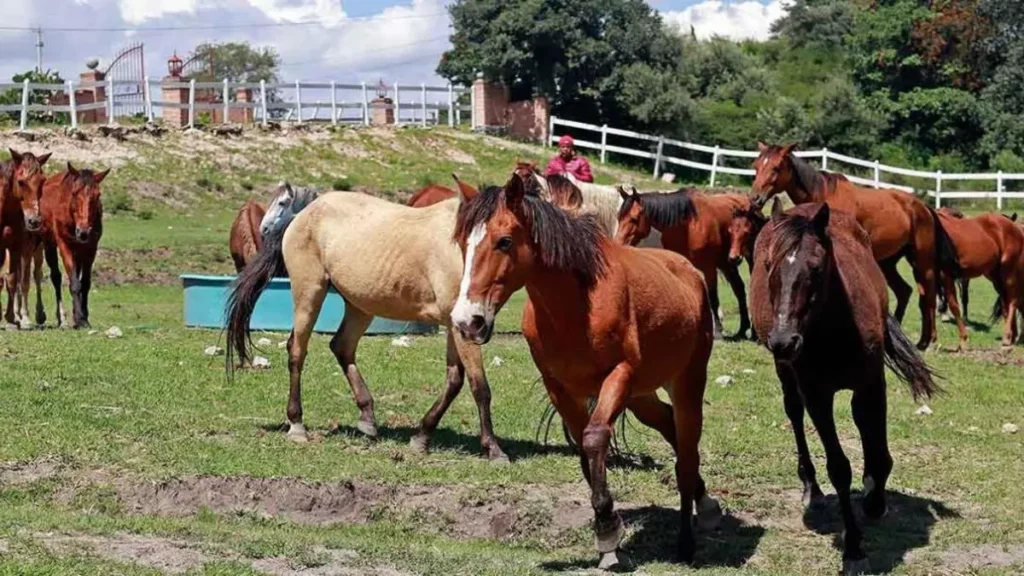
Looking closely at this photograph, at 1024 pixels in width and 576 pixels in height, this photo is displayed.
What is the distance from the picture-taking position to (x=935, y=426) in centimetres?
1148

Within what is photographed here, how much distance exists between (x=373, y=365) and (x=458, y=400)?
59.6 inches

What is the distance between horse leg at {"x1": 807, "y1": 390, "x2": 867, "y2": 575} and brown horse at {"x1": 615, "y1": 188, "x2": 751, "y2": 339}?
8.24 meters

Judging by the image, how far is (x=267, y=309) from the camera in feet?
52.1

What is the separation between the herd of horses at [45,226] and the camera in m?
16.3

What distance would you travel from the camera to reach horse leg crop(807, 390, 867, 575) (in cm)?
748

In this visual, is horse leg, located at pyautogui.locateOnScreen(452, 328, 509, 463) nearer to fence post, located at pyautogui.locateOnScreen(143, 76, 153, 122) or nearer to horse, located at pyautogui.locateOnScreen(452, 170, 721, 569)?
horse, located at pyautogui.locateOnScreen(452, 170, 721, 569)

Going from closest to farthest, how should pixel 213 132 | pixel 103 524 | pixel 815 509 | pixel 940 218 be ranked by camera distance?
pixel 103 524, pixel 815 509, pixel 940 218, pixel 213 132

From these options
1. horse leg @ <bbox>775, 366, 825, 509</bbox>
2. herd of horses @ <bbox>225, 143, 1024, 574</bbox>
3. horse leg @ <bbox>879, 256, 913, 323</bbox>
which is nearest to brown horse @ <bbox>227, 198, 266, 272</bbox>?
herd of horses @ <bbox>225, 143, 1024, 574</bbox>

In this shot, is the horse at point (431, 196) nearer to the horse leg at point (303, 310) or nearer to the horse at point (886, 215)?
the horse at point (886, 215)

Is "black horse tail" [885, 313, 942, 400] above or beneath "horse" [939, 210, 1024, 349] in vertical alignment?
above

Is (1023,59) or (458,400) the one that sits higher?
(1023,59)

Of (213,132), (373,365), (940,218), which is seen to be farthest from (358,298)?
(213,132)

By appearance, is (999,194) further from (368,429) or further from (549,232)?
(549,232)

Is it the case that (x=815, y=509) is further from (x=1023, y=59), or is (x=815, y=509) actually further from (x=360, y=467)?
(x=1023, y=59)
